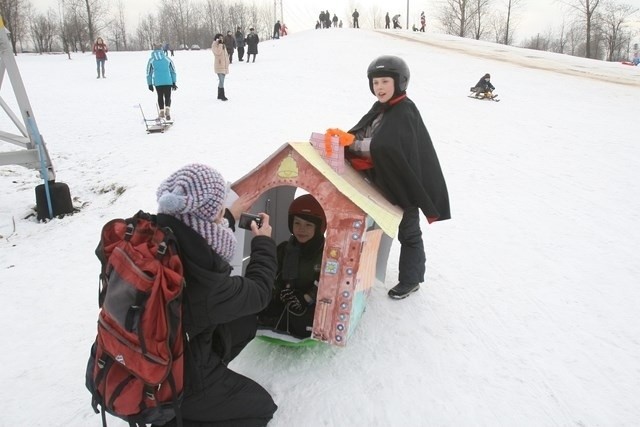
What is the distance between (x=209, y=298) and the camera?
1.86m

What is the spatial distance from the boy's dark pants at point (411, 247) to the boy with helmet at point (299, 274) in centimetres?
64

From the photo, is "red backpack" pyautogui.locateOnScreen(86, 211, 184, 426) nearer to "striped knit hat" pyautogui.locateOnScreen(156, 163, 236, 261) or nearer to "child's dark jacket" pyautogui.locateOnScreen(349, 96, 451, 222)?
"striped knit hat" pyautogui.locateOnScreen(156, 163, 236, 261)

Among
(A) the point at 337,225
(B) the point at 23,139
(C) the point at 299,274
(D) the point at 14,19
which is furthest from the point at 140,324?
(D) the point at 14,19

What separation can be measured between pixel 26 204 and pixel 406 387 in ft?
19.8

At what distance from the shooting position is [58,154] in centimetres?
859

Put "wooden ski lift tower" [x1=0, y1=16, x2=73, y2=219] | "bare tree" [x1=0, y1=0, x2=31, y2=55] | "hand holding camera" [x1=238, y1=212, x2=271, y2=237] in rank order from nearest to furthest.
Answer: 1. "hand holding camera" [x1=238, y1=212, x2=271, y2=237]
2. "wooden ski lift tower" [x1=0, y1=16, x2=73, y2=219]
3. "bare tree" [x1=0, y1=0, x2=31, y2=55]

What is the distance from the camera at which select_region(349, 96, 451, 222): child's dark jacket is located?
292 cm

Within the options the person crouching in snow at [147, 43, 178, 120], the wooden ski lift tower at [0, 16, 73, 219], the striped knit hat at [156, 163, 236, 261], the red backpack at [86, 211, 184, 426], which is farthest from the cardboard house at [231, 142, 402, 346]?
the person crouching in snow at [147, 43, 178, 120]

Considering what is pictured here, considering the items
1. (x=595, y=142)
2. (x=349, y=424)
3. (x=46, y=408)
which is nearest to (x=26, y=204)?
(x=46, y=408)

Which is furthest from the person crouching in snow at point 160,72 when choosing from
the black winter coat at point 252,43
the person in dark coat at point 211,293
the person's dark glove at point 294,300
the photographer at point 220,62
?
the black winter coat at point 252,43

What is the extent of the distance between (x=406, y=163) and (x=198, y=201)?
5.16 feet

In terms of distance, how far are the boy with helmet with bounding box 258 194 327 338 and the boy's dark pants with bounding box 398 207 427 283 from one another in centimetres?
64

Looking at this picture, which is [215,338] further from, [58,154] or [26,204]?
[58,154]

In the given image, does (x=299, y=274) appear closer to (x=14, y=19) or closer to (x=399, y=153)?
(x=399, y=153)
